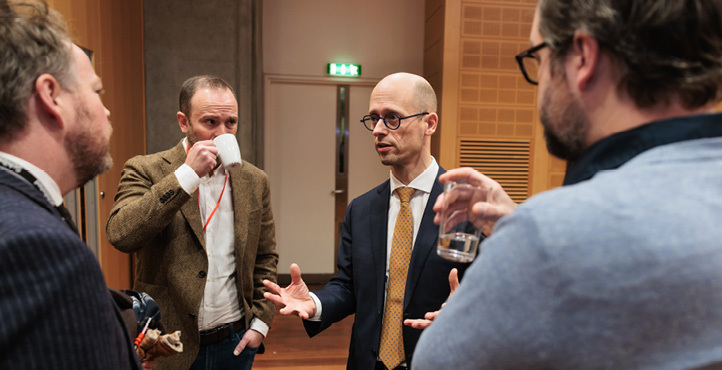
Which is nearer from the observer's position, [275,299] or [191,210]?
[275,299]

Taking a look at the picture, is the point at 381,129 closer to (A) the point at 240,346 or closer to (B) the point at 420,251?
(B) the point at 420,251

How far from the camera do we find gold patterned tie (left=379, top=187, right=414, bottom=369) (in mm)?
1522

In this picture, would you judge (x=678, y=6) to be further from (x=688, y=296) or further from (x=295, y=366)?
(x=295, y=366)

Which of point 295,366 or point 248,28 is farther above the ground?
point 248,28

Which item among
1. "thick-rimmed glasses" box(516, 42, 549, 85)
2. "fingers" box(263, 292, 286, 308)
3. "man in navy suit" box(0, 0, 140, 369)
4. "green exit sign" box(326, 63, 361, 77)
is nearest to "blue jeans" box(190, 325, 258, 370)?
"fingers" box(263, 292, 286, 308)

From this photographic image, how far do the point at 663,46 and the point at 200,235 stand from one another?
1.63 metres

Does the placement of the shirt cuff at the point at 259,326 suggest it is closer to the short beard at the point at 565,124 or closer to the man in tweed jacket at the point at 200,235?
the man in tweed jacket at the point at 200,235

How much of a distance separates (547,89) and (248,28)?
12.8ft

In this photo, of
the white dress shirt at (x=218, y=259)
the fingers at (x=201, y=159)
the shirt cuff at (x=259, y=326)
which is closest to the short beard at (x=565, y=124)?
the fingers at (x=201, y=159)

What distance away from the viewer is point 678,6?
23.0 inches

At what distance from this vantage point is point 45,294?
0.64 meters

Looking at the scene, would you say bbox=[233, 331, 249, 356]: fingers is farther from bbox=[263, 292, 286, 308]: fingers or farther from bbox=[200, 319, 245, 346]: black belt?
bbox=[263, 292, 286, 308]: fingers

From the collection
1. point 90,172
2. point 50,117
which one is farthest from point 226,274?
point 50,117

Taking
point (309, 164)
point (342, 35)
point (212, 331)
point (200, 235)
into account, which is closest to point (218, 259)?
point (200, 235)
